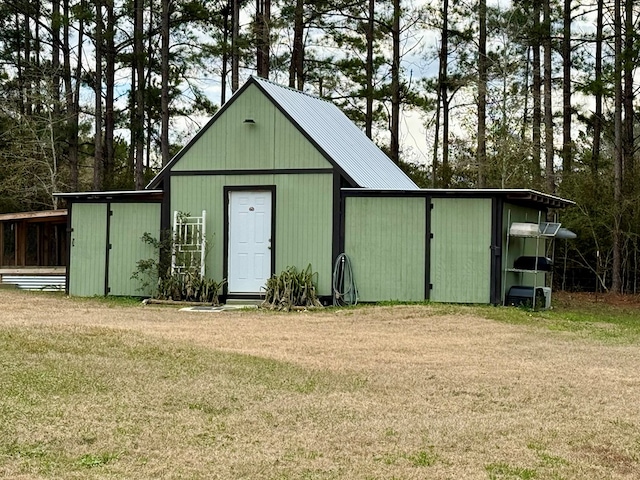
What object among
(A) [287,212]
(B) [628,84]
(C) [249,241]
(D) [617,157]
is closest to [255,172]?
→ (A) [287,212]

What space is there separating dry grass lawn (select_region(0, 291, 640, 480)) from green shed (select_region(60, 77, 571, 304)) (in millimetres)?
4088

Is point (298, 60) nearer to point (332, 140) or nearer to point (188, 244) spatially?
point (332, 140)

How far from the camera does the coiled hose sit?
16.3 meters

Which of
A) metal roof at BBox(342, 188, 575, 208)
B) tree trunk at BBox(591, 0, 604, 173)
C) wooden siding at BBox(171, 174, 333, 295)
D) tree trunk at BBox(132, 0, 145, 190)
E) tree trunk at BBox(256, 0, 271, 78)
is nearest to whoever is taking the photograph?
metal roof at BBox(342, 188, 575, 208)

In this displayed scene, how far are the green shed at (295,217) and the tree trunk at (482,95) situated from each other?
6.03 meters

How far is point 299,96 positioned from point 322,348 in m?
9.55

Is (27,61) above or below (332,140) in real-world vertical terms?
above

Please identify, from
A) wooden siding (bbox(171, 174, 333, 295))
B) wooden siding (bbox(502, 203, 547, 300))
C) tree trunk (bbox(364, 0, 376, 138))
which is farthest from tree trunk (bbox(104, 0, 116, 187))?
wooden siding (bbox(502, 203, 547, 300))

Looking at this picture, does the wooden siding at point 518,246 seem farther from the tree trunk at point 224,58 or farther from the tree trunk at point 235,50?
the tree trunk at point 224,58

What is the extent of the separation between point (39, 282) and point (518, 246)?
33.7 feet

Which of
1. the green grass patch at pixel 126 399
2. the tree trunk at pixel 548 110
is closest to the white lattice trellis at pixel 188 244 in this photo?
the green grass patch at pixel 126 399

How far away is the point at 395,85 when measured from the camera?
85.7 feet

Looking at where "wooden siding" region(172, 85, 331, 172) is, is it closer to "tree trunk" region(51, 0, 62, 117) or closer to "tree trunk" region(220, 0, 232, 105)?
"tree trunk" region(51, 0, 62, 117)

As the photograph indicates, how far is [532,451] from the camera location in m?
6.09
